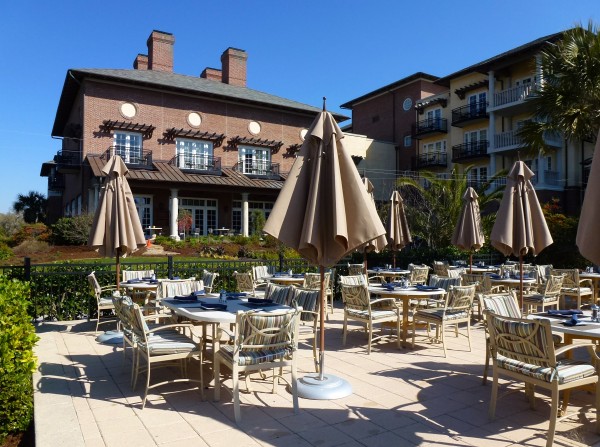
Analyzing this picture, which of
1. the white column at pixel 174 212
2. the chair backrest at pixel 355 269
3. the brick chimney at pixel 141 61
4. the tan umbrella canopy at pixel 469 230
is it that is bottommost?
the chair backrest at pixel 355 269

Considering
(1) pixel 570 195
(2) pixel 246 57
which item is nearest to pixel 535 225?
(1) pixel 570 195

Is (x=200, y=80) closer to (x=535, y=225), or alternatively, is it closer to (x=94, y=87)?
(x=94, y=87)

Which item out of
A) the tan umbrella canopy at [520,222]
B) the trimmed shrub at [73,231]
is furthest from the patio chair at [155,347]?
the trimmed shrub at [73,231]

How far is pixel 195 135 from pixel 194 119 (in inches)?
51.3

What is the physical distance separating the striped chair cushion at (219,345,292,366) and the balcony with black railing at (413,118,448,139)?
1101 inches

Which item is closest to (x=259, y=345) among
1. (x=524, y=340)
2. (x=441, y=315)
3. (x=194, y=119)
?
(x=524, y=340)

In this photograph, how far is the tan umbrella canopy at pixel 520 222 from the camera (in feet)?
23.9

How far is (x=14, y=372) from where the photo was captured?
4.18 m

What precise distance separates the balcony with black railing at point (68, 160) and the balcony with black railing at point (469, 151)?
23020 mm

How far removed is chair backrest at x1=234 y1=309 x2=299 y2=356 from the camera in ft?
14.3

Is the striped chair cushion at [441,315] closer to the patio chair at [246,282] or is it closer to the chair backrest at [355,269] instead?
the patio chair at [246,282]

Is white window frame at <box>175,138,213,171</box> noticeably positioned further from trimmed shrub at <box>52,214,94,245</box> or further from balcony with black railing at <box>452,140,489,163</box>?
balcony with black railing at <box>452,140,489,163</box>

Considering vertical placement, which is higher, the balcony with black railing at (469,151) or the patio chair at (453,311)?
the balcony with black railing at (469,151)

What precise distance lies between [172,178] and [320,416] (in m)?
23.9
